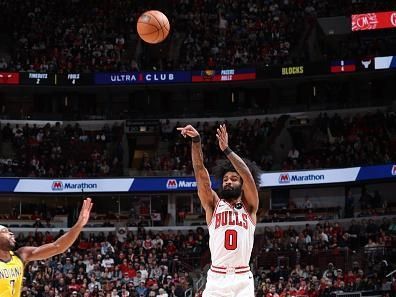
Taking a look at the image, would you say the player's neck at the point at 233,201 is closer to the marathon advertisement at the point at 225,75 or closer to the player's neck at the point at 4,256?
the player's neck at the point at 4,256

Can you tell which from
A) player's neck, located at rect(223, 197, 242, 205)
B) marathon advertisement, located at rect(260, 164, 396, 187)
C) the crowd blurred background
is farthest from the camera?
marathon advertisement, located at rect(260, 164, 396, 187)

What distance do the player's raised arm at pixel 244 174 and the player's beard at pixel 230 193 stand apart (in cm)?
11

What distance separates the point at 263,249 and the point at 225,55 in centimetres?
1220

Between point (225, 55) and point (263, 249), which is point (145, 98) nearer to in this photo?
point (225, 55)

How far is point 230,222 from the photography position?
7.95m

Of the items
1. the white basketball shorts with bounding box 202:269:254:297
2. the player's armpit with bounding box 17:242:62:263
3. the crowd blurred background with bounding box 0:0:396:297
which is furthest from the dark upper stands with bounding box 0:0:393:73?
the player's armpit with bounding box 17:242:62:263

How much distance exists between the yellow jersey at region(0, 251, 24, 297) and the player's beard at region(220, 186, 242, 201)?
2231mm

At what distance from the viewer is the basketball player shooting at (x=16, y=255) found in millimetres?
7469

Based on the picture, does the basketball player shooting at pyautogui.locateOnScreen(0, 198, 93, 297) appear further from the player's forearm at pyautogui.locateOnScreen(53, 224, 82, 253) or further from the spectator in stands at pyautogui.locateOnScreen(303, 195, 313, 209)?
the spectator in stands at pyautogui.locateOnScreen(303, 195, 313, 209)

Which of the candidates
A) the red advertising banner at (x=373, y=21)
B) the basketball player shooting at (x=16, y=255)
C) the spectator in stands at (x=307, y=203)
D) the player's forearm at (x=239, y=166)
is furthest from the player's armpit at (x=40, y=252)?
the red advertising banner at (x=373, y=21)

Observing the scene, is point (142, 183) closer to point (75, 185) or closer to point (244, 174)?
point (75, 185)

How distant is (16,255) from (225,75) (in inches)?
1130

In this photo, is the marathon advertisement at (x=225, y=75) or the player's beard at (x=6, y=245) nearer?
the player's beard at (x=6, y=245)

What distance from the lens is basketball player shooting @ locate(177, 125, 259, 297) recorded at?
25.8ft
